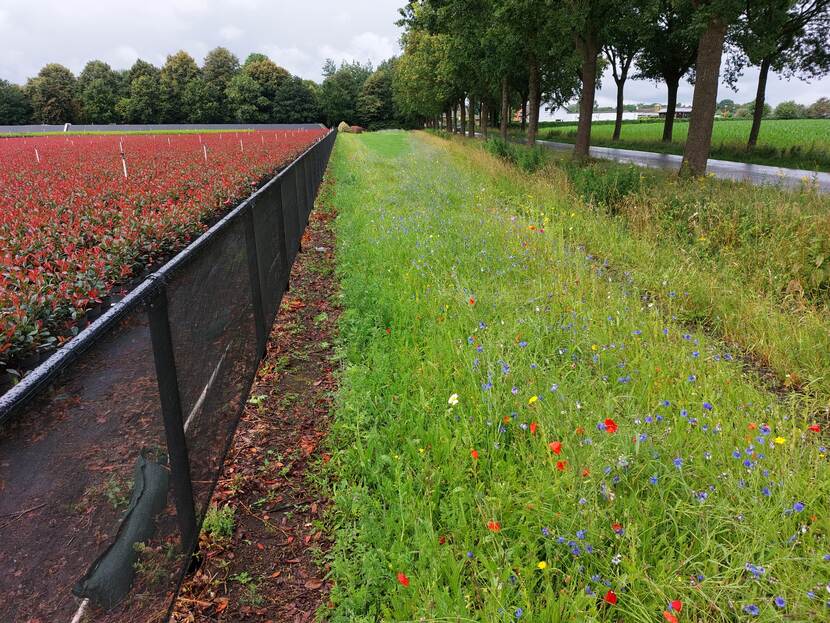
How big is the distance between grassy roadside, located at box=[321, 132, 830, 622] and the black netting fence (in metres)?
0.83

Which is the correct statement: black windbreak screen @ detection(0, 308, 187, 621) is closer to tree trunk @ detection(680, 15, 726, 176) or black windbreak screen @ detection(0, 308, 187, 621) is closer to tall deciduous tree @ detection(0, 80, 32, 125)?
tree trunk @ detection(680, 15, 726, 176)

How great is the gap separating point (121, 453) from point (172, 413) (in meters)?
0.50

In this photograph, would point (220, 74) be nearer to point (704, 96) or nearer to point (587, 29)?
point (587, 29)

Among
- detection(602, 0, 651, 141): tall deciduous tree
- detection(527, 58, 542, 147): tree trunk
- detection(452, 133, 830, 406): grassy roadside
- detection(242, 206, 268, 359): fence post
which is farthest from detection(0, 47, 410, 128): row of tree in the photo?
detection(242, 206, 268, 359): fence post

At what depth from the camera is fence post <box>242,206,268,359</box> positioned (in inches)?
188

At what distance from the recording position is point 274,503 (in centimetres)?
345

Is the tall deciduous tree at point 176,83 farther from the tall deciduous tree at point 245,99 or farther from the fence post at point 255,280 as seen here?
the fence post at point 255,280

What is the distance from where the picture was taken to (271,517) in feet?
10.9

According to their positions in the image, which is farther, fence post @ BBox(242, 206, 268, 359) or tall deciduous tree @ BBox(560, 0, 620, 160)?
tall deciduous tree @ BBox(560, 0, 620, 160)

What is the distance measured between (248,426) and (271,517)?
1.12 metres

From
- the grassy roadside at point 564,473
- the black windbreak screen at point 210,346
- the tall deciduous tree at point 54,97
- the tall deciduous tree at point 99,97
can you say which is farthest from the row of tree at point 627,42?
the tall deciduous tree at point 54,97

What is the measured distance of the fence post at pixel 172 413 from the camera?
241cm

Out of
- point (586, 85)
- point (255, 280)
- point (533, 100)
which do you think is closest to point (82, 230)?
point (255, 280)

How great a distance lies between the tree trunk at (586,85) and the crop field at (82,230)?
10500mm
